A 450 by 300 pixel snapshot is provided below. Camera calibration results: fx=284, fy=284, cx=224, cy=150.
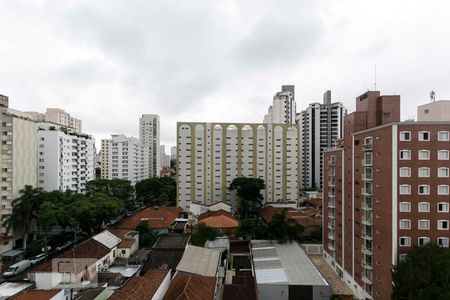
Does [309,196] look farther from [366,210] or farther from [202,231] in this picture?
[366,210]

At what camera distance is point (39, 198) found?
1366 inches

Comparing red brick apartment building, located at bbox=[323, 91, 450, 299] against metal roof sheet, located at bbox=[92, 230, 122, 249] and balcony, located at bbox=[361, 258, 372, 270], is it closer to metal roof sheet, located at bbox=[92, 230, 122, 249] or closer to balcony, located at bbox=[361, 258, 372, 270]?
balcony, located at bbox=[361, 258, 372, 270]

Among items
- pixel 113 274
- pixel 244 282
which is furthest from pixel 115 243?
pixel 244 282

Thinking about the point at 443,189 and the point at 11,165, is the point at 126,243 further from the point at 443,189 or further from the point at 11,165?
the point at 443,189

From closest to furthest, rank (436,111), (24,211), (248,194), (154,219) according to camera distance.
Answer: (436,111), (24,211), (154,219), (248,194)

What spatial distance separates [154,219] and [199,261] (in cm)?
1638

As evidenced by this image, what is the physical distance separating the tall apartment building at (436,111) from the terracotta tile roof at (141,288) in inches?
894

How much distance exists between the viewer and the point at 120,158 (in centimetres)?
7625

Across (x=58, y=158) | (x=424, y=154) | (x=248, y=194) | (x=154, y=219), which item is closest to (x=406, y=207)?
(x=424, y=154)

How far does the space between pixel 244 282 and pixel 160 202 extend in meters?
42.9

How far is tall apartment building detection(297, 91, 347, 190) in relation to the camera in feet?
243

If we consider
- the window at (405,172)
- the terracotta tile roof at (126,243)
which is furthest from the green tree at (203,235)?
the window at (405,172)

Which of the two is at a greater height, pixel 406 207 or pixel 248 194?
pixel 406 207

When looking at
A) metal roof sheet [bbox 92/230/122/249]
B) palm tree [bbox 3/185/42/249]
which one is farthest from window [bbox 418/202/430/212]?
palm tree [bbox 3/185/42/249]
